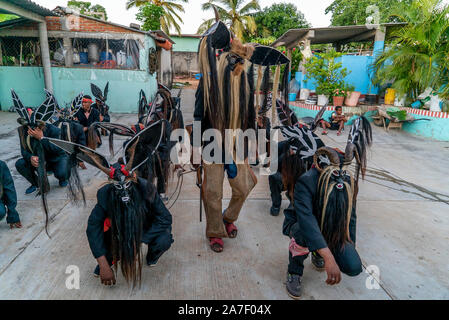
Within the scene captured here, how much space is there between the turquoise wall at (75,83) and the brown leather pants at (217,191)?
8.75 m

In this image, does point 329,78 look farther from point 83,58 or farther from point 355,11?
point 355,11

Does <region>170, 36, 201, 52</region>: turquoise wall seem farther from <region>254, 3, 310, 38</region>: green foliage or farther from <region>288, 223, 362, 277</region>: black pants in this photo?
<region>288, 223, 362, 277</region>: black pants

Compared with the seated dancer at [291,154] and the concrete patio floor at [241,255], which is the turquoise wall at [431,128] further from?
the seated dancer at [291,154]

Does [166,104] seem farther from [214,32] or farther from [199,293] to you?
[199,293]

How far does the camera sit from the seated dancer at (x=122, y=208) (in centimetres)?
212

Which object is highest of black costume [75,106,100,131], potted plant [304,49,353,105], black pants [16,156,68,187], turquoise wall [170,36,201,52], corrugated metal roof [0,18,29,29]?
turquoise wall [170,36,201,52]

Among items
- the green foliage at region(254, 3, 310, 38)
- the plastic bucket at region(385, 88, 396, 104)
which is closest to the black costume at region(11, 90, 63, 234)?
the plastic bucket at region(385, 88, 396, 104)

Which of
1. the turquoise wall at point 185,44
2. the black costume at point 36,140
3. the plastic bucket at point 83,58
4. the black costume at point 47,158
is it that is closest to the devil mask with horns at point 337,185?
the black costume at point 36,140

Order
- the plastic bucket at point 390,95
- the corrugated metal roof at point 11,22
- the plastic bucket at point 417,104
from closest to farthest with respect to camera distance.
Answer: the plastic bucket at point 417,104 → the corrugated metal roof at point 11,22 → the plastic bucket at point 390,95

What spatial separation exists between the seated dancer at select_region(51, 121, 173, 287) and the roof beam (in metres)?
8.08

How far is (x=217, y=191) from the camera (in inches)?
110

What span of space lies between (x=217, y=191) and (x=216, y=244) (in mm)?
501

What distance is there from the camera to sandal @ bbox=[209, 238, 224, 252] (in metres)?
2.83

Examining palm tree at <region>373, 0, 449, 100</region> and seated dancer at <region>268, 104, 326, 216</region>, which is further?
palm tree at <region>373, 0, 449, 100</region>
